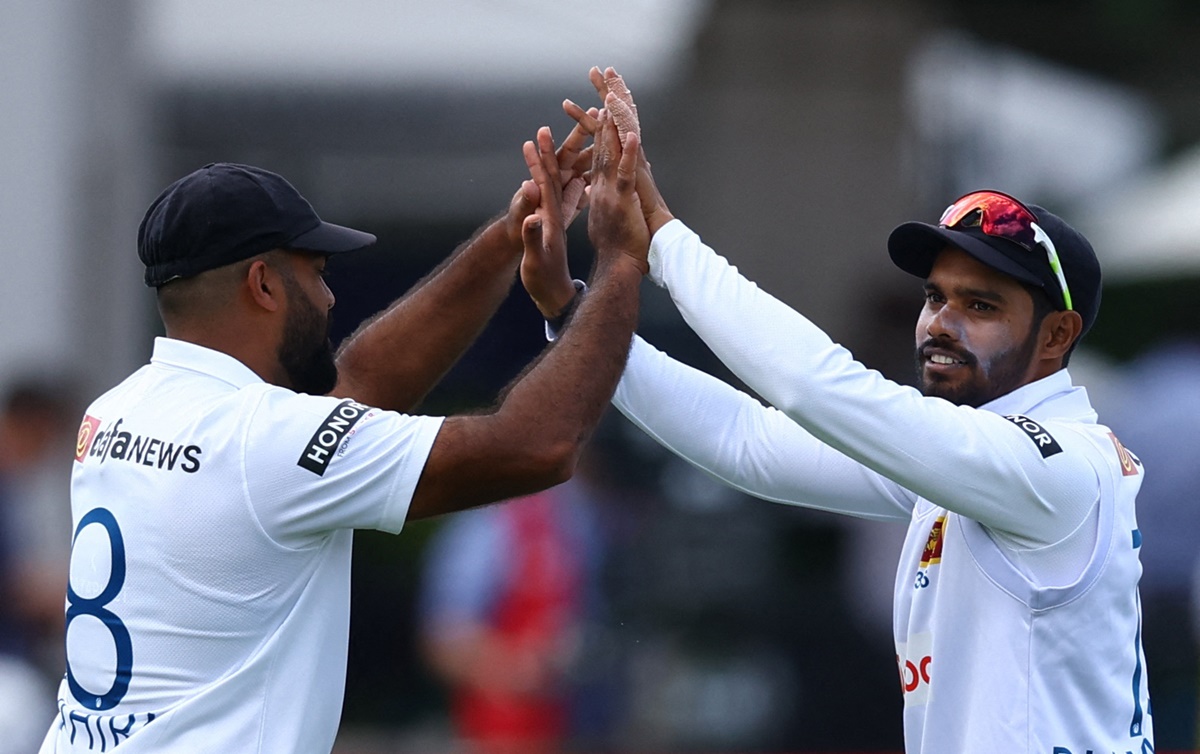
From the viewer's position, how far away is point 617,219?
12.1ft

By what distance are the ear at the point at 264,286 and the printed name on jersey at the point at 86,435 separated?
1.37 feet

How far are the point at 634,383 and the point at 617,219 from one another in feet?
1.74

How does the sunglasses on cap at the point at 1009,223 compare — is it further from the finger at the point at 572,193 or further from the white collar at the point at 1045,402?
the finger at the point at 572,193

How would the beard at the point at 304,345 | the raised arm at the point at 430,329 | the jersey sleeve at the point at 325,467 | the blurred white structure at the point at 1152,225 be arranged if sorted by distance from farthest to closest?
the blurred white structure at the point at 1152,225, the raised arm at the point at 430,329, the beard at the point at 304,345, the jersey sleeve at the point at 325,467

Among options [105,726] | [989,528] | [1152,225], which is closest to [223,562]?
[105,726]

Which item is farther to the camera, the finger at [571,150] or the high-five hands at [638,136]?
the finger at [571,150]

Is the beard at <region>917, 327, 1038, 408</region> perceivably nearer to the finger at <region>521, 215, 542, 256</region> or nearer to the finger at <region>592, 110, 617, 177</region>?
the finger at <region>592, 110, 617, 177</region>

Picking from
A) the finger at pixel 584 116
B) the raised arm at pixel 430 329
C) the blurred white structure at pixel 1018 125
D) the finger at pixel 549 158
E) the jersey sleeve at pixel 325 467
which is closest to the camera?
the jersey sleeve at pixel 325 467

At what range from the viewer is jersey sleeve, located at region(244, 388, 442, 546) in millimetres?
3369

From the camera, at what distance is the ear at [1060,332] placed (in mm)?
3707

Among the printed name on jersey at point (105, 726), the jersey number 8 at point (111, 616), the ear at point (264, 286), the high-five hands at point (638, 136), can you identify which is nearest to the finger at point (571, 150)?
the high-five hands at point (638, 136)

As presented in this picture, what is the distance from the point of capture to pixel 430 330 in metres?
4.32

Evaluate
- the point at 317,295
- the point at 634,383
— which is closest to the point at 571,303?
the point at 634,383

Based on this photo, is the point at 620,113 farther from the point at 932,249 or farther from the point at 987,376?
the point at 987,376
